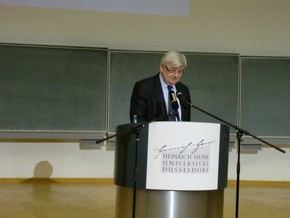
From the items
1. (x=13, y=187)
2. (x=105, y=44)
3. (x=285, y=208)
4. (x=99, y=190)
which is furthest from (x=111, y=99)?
(x=285, y=208)

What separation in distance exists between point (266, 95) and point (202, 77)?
36.4 inches

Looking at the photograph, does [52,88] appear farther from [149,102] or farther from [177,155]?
[177,155]

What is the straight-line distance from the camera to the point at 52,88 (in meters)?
5.91

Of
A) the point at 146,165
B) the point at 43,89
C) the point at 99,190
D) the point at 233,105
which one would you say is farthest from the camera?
the point at 233,105

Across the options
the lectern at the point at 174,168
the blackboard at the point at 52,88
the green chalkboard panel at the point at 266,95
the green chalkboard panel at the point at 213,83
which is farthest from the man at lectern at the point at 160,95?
the green chalkboard panel at the point at 266,95

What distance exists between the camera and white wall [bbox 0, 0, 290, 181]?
5988mm

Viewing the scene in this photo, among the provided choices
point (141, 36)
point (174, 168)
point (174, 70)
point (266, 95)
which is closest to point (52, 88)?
point (141, 36)

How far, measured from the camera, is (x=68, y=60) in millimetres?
5961

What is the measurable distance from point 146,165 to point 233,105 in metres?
4.02

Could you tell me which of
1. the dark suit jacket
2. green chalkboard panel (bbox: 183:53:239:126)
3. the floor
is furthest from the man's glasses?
green chalkboard panel (bbox: 183:53:239:126)

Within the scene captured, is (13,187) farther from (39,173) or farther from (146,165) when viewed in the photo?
(146,165)

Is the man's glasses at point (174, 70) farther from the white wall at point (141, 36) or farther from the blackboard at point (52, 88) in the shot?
the white wall at point (141, 36)

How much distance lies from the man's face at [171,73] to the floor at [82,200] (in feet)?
4.95
